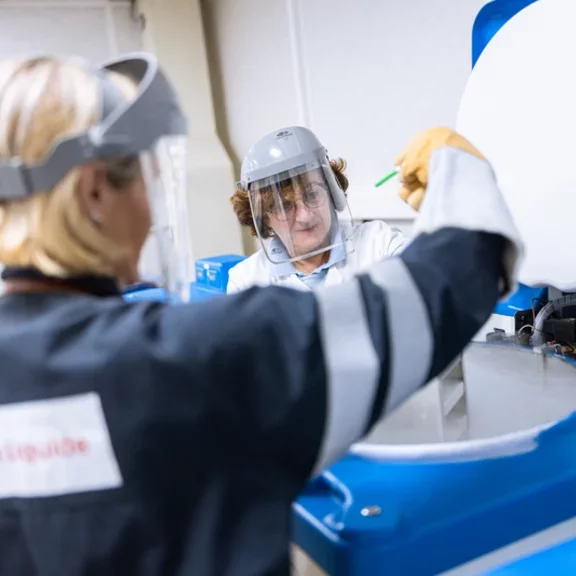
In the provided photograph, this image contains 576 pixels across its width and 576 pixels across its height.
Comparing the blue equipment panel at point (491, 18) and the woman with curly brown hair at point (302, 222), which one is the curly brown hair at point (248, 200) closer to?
the woman with curly brown hair at point (302, 222)

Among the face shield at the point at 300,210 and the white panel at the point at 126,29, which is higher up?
the white panel at the point at 126,29

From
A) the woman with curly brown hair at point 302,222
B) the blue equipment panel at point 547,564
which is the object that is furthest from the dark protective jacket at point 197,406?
the woman with curly brown hair at point 302,222

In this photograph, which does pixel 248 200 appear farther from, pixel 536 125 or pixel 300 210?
pixel 536 125

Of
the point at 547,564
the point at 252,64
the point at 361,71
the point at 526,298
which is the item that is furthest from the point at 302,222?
the point at 252,64

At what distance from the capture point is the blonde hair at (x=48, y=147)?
1.69 feet

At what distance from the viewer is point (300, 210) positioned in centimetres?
149

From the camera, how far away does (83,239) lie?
1.73 ft

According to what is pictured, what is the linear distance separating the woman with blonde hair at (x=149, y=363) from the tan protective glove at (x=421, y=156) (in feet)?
0.49

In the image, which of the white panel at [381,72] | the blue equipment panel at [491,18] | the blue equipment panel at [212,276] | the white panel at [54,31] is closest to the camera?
the blue equipment panel at [491,18]

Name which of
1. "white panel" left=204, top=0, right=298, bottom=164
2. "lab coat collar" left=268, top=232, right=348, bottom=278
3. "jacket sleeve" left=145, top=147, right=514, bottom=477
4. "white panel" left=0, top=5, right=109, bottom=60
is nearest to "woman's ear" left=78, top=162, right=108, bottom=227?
"jacket sleeve" left=145, top=147, right=514, bottom=477

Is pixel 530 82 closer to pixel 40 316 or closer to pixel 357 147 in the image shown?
pixel 40 316

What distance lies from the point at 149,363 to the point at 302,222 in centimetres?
107

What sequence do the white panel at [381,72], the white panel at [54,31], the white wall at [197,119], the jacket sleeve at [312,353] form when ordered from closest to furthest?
1. the jacket sleeve at [312,353]
2. the white panel at [381,72]
3. the white wall at [197,119]
4. the white panel at [54,31]

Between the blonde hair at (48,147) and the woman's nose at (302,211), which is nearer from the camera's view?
the blonde hair at (48,147)
